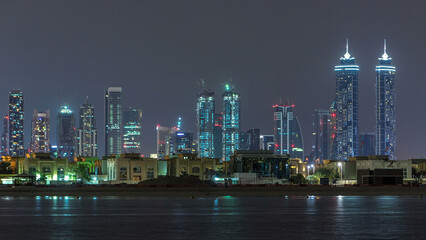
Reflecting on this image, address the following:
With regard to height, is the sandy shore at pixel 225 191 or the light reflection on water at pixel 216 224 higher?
the light reflection on water at pixel 216 224

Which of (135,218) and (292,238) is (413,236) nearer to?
(292,238)

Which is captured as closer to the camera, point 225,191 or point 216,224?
point 216,224

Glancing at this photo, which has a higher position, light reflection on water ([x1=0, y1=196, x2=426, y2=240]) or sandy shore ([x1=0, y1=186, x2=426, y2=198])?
light reflection on water ([x1=0, y1=196, x2=426, y2=240])

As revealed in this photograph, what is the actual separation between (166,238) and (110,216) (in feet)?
69.4

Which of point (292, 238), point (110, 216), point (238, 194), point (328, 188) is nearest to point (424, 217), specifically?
point (292, 238)

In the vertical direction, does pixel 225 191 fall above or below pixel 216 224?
below

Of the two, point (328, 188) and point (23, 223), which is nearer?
point (23, 223)

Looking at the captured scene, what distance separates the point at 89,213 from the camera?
75188mm

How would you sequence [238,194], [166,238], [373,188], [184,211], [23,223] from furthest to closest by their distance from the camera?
[373,188], [238,194], [184,211], [23,223], [166,238]

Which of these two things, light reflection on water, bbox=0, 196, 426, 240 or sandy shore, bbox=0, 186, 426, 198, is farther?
sandy shore, bbox=0, 186, 426, 198

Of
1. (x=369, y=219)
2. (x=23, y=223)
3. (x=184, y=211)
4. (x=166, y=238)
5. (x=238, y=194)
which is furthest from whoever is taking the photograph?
(x=238, y=194)

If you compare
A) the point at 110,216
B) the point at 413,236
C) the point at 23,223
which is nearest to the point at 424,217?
the point at 413,236

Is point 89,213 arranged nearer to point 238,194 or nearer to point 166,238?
point 166,238

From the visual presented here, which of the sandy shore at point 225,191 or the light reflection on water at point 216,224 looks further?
the sandy shore at point 225,191
